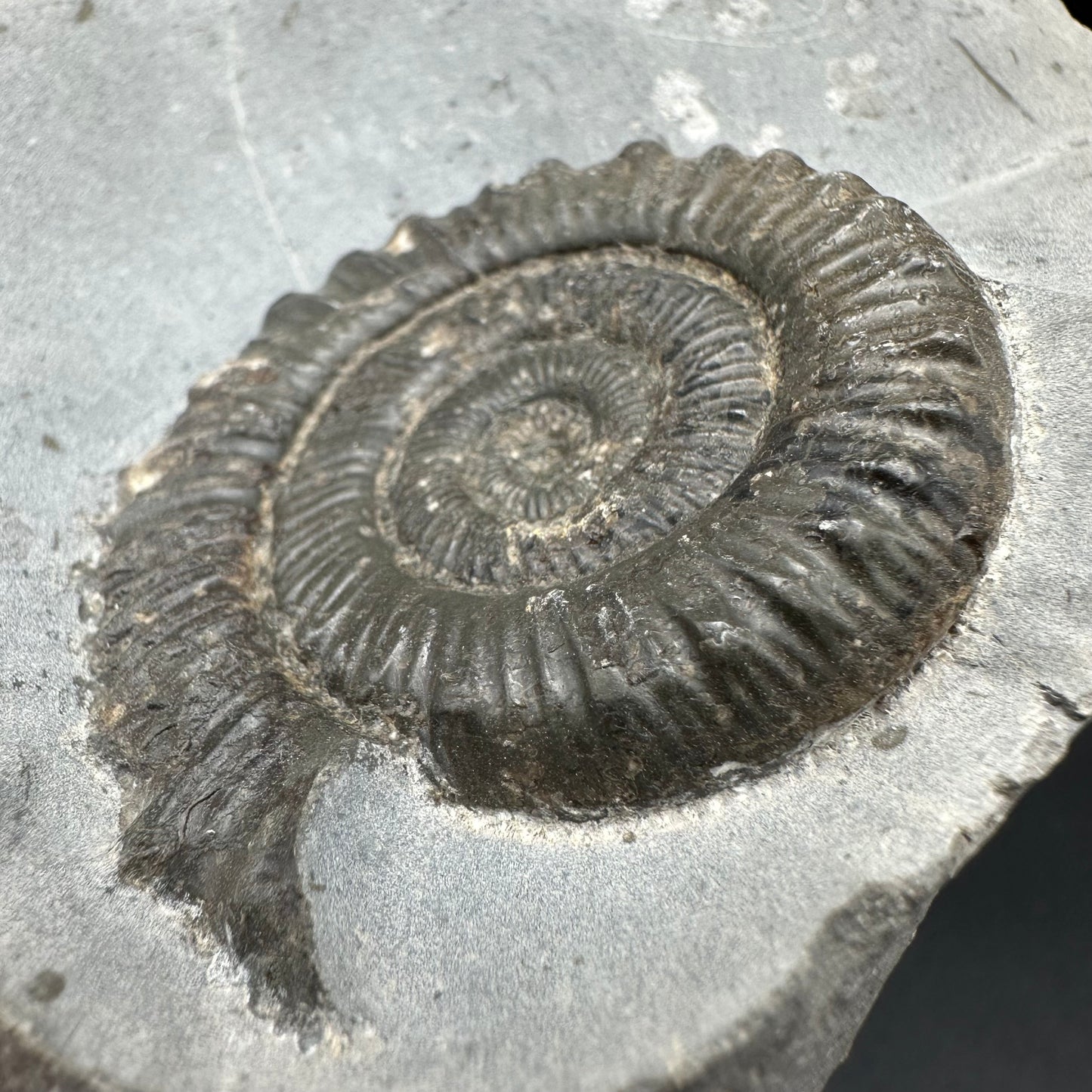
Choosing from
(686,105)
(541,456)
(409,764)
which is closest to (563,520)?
(541,456)

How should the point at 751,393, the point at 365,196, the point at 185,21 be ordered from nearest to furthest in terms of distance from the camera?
1. the point at 751,393
2. the point at 185,21
3. the point at 365,196

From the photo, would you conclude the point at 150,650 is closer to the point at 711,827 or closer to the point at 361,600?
the point at 361,600

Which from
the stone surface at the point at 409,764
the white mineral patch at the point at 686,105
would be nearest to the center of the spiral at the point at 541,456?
the stone surface at the point at 409,764

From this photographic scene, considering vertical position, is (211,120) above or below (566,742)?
above

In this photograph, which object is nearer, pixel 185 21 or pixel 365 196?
pixel 185 21

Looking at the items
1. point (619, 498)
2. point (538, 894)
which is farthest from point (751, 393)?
point (538, 894)

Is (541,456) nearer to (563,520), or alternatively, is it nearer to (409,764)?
(563,520)

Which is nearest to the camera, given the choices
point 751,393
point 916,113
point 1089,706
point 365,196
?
point 1089,706
